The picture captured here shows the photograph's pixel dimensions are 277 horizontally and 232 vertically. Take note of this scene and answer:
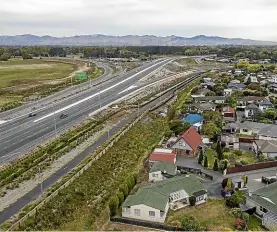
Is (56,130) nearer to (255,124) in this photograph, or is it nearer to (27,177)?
(27,177)

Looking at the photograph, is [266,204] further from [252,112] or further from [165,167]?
[252,112]

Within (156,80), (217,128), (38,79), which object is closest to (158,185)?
(217,128)

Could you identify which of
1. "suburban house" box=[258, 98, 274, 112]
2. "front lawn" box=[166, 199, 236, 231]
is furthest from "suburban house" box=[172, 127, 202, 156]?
"suburban house" box=[258, 98, 274, 112]

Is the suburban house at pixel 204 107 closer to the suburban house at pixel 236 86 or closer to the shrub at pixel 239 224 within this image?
the suburban house at pixel 236 86

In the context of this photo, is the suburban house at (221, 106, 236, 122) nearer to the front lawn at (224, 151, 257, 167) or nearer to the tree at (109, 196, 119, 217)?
the front lawn at (224, 151, 257, 167)

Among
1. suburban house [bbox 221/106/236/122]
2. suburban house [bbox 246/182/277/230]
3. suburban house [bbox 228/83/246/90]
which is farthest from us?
suburban house [bbox 228/83/246/90]
